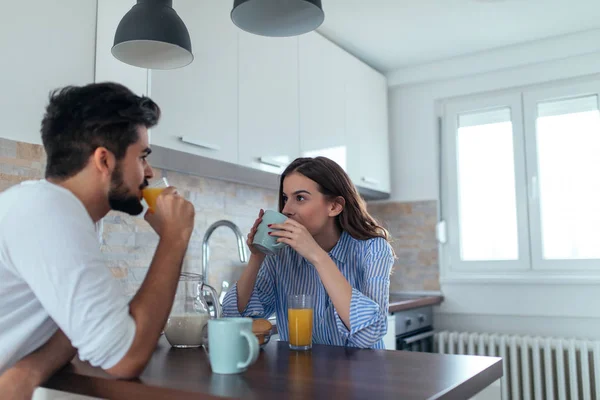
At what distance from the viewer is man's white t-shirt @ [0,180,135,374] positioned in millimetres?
854

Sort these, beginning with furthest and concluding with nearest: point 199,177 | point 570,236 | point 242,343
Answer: point 570,236 < point 199,177 < point 242,343

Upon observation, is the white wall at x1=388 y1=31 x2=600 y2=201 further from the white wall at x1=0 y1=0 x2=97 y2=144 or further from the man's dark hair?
the man's dark hair

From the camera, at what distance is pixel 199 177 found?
273 centimetres

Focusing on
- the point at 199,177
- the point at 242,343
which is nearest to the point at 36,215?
the point at 242,343

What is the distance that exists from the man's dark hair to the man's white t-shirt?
90 millimetres

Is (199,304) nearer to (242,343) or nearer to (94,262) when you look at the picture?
(242,343)

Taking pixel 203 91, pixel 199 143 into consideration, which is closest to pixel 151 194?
pixel 199 143

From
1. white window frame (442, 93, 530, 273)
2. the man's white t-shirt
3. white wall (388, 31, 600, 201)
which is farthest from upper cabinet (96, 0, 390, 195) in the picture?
the man's white t-shirt

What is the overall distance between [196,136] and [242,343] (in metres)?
1.38

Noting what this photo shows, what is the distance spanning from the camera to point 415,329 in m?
3.29

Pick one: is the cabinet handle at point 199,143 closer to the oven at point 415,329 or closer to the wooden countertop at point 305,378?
the wooden countertop at point 305,378

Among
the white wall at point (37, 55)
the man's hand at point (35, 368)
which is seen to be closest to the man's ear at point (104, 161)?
the man's hand at point (35, 368)

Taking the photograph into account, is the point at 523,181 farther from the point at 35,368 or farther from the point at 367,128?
the point at 35,368

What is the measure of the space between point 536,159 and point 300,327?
106 inches
